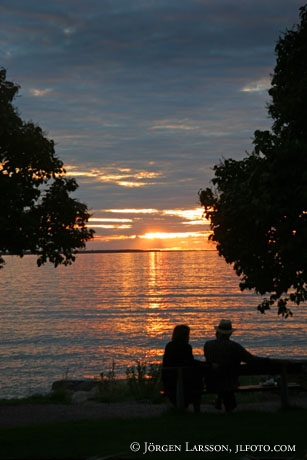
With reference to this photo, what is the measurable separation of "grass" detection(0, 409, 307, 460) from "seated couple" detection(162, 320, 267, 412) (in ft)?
2.31

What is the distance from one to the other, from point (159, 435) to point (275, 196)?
6.88 meters

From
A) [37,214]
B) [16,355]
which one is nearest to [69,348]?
[16,355]

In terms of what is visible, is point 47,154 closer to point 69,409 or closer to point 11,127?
point 11,127

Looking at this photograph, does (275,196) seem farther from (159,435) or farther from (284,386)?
(159,435)

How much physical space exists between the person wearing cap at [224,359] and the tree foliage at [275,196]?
308 cm

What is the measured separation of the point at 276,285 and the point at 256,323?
56.6 m

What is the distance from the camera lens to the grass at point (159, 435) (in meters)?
9.51

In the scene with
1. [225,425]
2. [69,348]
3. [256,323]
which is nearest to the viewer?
[225,425]

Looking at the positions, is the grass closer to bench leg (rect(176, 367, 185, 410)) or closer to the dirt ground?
bench leg (rect(176, 367, 185, 410))

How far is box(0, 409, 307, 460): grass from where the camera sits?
9.51m

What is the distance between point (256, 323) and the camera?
74500 millimetres

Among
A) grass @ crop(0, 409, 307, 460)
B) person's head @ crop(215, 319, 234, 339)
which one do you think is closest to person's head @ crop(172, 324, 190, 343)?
person's head @ crop(215, 319, 234, 339)

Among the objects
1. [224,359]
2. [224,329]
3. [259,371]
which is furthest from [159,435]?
[259,371]

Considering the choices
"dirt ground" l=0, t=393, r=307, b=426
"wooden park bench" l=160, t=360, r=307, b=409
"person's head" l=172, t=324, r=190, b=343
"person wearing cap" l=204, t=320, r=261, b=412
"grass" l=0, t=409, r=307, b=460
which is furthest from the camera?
"dirt ground" l=0, t=393, r=307, b=426
